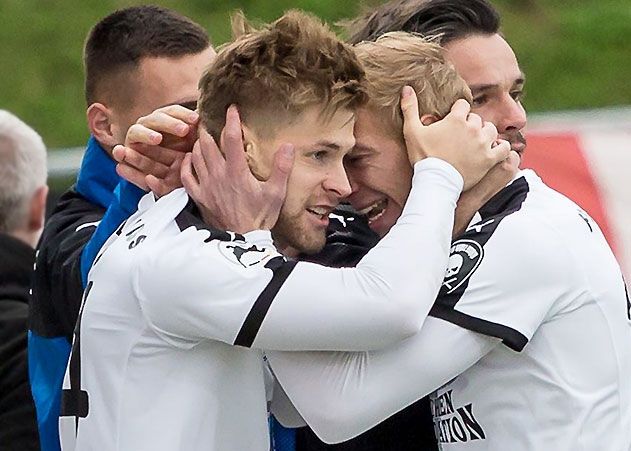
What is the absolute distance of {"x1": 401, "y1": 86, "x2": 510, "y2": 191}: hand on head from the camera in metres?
2.74

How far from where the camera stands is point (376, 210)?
293 cm

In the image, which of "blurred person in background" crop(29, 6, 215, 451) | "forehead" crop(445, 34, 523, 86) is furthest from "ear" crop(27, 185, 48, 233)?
"forehead" crop(445, 34, 523, 86)

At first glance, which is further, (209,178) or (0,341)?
(0,341)

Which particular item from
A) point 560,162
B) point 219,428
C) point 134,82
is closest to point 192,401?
point 219,428

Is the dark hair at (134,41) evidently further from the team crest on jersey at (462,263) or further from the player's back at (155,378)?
the team crest on jersey at (462,263)

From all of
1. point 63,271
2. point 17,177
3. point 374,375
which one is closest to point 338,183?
point 374,375

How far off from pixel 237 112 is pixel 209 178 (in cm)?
13

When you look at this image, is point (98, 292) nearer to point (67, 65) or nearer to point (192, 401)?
point (192, 401)

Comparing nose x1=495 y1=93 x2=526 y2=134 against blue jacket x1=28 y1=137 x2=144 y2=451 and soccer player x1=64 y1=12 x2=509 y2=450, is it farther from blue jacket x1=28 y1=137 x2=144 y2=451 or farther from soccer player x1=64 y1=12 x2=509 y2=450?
blue jacket x1=28 y1=137 x2=144 y2=451

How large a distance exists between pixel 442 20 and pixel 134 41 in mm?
878

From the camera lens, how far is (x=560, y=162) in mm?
5555

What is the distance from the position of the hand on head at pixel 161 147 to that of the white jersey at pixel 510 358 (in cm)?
46

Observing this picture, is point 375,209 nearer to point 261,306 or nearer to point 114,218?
point 261,306

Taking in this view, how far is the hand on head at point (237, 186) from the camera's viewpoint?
2.69m
